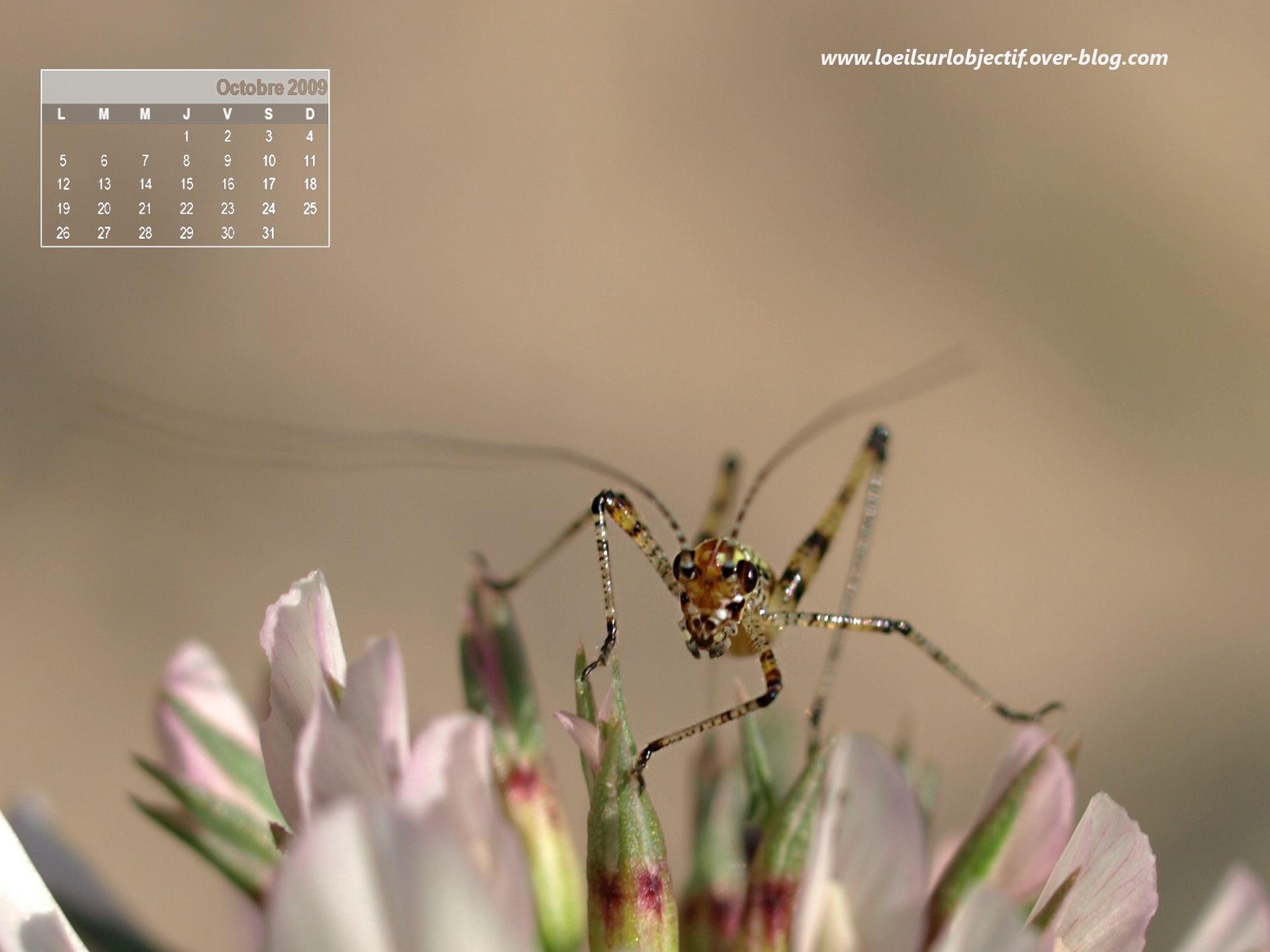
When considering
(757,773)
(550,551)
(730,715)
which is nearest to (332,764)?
(757,773)

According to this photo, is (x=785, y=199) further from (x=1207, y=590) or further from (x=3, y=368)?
(x=3, y=368)

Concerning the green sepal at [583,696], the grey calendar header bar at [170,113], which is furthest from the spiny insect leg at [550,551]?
the grey calendar header bar at [170,113]

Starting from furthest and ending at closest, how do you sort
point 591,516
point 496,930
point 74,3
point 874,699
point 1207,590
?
1. point 1207,590
2. point 874,699
3. point 74,3
4. point 591,516
5. point 496,930

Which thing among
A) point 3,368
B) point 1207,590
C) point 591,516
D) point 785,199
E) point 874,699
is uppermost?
point 785,199

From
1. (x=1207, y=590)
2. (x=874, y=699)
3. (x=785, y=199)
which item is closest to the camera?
(x=874, y=699)

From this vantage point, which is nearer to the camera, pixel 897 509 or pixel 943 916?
pixel 943 916

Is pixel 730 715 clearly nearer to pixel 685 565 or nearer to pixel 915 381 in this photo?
pixel 685 565

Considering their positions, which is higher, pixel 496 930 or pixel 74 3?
pixel 74 3

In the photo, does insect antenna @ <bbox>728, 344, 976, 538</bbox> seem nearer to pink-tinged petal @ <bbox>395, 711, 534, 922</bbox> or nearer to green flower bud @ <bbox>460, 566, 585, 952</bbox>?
green flower bud @ <bbox>460, 566, 585, 952</bbox>

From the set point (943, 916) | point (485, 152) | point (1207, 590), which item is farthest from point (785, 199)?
point (943, 916)
